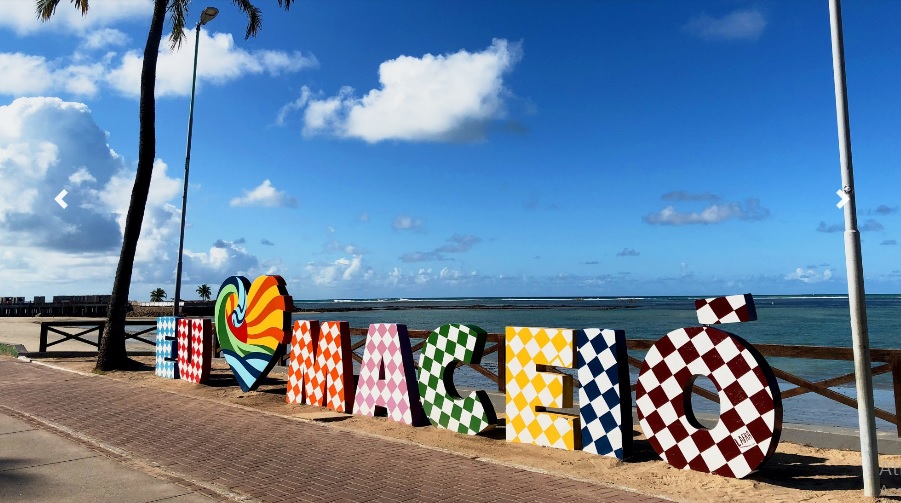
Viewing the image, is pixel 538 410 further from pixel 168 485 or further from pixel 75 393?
pixel 75 393

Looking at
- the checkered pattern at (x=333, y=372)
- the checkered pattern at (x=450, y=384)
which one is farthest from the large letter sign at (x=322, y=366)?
the checkered pattern at (x=450, y=384)

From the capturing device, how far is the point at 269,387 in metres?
14.1

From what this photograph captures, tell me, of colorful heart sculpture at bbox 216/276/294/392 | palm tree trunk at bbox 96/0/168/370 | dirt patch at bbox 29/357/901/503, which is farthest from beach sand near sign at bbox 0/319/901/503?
palm tree trunk at bbox 96/0/168/370

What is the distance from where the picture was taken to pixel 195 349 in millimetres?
14516

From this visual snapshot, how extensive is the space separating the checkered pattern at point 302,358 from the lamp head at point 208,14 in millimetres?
11857

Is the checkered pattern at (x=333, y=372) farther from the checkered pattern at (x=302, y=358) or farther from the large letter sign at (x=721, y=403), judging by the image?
the large letter sign at (x=721, y=403)

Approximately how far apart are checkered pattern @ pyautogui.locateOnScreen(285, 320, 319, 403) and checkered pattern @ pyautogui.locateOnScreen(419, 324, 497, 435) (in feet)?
9.09

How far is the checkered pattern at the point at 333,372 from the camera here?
11.0m

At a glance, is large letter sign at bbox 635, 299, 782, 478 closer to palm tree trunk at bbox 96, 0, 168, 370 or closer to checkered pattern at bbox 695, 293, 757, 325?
checkered pattern at bbox 695, 293, 757, 325

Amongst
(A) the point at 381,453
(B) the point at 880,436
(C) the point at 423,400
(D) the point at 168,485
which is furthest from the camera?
(C) the point at 423,400

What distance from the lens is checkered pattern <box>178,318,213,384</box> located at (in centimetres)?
1420

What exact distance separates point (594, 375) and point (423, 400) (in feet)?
9.83

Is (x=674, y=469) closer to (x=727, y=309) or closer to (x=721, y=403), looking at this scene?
(x=721, y=403)

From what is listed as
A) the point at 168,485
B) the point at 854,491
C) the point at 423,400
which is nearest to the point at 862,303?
the point at 854,491
